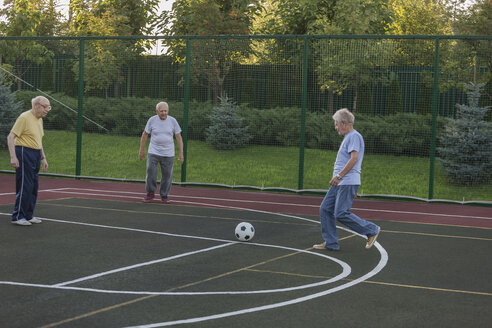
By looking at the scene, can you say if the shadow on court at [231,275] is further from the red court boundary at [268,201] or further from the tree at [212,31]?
the tree at [212,31]

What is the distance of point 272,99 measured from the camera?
16.8 meters

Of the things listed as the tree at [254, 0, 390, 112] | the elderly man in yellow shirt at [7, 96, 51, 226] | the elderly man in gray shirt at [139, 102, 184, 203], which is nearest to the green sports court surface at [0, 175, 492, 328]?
the elderly man in yellow shirt at [7, 96, 51, 226]

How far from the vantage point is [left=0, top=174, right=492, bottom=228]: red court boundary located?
13.0 m

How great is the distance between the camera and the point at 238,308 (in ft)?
20.1

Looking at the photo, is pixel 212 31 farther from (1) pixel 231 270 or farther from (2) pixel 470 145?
(1) pixel 231 270

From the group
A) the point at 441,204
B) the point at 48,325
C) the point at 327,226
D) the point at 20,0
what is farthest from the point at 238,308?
the point at 20,0

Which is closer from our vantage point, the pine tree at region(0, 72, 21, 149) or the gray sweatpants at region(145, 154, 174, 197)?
the gray sweatpants at region(145, 154, 174, 197)

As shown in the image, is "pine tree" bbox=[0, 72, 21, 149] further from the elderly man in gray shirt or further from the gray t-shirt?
the gray t-shirt

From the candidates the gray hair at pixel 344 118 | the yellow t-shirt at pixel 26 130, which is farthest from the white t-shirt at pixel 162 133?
the gray hair at pixel 344 118

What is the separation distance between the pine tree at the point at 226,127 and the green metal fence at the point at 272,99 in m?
0.17

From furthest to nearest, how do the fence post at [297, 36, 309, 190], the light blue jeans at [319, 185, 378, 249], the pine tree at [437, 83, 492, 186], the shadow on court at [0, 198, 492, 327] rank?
the fence post at [297, 36, 309, 190] < the pine tree at [437, 83, 492, 186] < the light blue jeans at [319, 185, 378, 249] < the shadow on court at [0, 198, 492, 327]

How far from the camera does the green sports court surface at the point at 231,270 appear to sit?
5.93m

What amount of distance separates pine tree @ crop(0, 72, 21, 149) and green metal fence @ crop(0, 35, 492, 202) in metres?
1.81

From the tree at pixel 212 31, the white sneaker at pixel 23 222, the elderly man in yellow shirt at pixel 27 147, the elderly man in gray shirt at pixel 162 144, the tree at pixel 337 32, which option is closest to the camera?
the elderly man in yellow shirt at pixel 27 147
